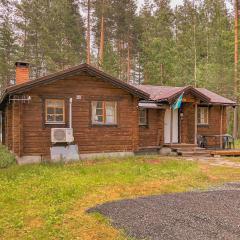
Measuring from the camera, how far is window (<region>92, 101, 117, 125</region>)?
17.1 meters

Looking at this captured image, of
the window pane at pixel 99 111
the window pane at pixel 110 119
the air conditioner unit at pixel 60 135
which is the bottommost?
the air conditioner unit at pixel 60 135

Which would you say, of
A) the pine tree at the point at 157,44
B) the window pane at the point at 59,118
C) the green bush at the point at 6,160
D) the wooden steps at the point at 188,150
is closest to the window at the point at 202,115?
the wooden steps at the point at 188,150

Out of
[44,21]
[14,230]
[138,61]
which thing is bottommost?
[14,230]

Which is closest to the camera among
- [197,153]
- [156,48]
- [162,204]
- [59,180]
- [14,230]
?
[14,230]

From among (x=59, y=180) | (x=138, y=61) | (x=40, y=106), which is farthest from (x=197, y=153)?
(x=138, y=61)

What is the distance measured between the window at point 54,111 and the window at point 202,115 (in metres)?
9.41

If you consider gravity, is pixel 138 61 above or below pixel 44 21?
below

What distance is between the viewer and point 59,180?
36.9ft

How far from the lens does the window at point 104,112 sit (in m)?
17.1

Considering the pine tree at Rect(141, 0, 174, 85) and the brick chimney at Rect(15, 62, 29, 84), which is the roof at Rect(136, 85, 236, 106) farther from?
the pine tree at Rect(141, 0, 174, 85)

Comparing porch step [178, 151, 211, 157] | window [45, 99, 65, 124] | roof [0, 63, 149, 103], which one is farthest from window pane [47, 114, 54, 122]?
porch step [178, 151, 211, 157]

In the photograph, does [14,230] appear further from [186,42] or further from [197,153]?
[186,42]

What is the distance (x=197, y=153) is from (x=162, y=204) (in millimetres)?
11844

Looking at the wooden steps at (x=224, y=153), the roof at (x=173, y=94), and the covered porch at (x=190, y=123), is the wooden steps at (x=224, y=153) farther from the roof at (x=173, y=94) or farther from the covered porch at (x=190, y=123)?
the roof at (x=173, y=94)
